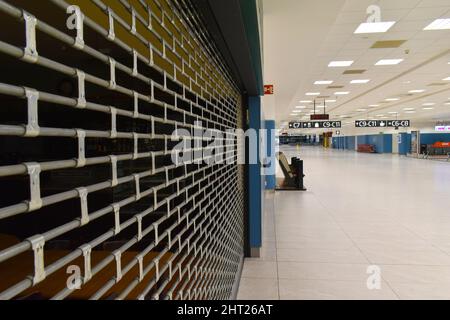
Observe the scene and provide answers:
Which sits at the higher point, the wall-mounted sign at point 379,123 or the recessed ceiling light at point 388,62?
the recessed ceiling light at point 388,62

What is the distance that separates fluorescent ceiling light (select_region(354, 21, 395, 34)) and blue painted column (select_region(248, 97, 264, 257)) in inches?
125

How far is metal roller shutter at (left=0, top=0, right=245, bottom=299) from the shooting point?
558mm

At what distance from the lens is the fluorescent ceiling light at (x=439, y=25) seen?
5.95 m

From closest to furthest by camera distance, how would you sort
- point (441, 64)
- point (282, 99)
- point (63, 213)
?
point (63, 213) < point (441, 64) < point (282, 99)

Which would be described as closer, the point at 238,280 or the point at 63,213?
A: the point at 63,213

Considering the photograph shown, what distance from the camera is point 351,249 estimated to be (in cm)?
432

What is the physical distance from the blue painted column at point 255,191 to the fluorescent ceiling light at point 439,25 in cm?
398

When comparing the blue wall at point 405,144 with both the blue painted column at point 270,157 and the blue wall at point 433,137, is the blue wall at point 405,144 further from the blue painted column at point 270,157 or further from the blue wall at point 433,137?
the blue painted column at point 270,157

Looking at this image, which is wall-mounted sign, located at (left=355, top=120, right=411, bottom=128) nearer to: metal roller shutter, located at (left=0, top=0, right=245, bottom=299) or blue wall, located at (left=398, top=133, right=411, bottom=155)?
blue wall, located at (left=398, top=133, right=411, bottom=155)

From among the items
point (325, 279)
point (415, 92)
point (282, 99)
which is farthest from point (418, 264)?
point (415, 92)

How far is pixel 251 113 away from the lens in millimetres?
4148

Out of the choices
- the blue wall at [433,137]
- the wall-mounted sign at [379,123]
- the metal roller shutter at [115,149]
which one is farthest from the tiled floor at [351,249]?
the blue wall at [433,137]

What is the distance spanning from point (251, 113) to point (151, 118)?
3199mm

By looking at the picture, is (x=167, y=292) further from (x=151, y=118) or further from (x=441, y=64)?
(x=441, y=64)
